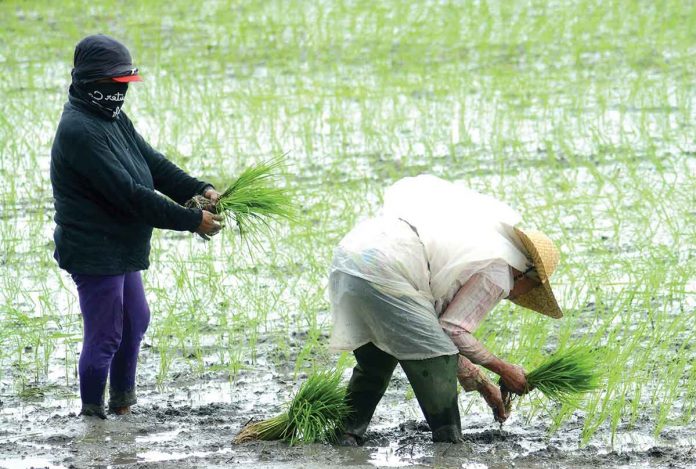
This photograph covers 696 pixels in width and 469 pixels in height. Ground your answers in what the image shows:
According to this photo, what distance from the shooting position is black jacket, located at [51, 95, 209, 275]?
3600 mm

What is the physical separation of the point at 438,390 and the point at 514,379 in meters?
0.24

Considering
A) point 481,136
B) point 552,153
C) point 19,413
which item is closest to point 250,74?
point 481,136

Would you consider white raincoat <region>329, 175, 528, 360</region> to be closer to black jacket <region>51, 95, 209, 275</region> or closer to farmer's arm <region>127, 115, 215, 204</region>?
black jacket <region>51, 95, 209, 275</region>

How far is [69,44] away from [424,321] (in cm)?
768

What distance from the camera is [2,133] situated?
750 centimetres

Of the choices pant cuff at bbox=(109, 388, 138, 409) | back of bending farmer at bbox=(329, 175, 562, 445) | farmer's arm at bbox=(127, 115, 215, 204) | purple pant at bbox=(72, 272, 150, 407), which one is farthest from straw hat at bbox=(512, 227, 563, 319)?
pant cuff at bbox=(109, 388, 138, 409)

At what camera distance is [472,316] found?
11.2 ft

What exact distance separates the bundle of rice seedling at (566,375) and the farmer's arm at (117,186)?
1244mm

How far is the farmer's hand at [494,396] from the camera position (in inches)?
141

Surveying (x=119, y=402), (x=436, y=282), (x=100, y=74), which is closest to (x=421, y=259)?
(x=436, y=282)

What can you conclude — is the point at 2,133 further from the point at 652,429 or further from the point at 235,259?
the point at 652,429

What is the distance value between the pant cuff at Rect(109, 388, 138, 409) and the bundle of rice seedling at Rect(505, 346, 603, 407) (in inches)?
52.9

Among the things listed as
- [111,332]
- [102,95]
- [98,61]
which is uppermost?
[98,61]

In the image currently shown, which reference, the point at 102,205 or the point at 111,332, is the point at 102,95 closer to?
the point at 102,205
